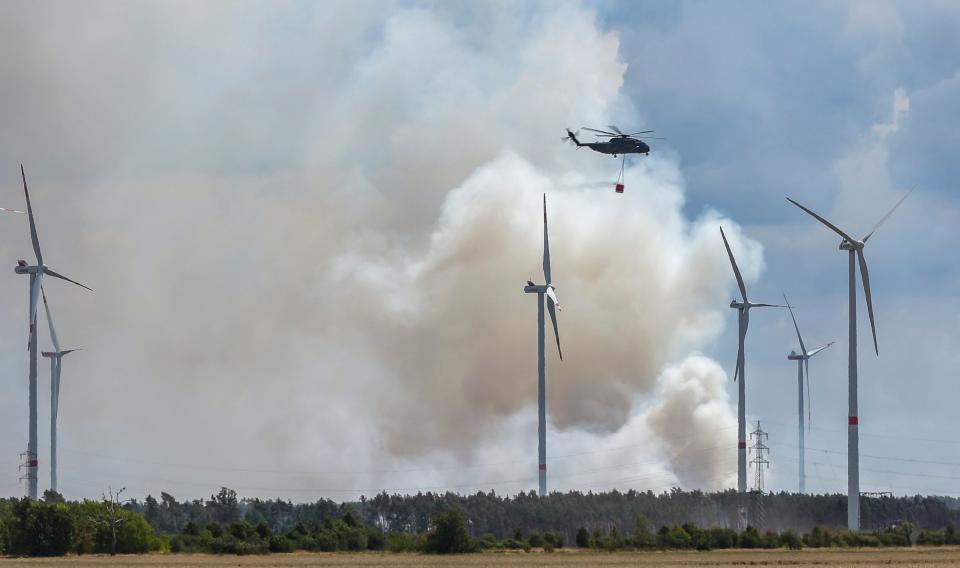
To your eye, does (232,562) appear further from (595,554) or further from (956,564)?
(956,564)

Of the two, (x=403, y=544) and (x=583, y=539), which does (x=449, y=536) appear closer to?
(x=403, y=544)

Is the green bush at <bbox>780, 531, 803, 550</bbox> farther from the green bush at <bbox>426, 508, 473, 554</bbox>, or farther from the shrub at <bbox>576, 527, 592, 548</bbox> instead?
the green bush at <bbox>426, 508, 473, 554</bbox>

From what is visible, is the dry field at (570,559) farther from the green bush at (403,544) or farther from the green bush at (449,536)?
the green bush at (449,536)

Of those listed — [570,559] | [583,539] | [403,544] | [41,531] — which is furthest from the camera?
[583,539]

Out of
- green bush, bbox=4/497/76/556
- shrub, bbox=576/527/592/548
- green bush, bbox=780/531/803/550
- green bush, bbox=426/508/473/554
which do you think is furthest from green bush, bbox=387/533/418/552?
green bush, bbox=780/531/803/550

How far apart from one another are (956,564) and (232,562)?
72.3 metres

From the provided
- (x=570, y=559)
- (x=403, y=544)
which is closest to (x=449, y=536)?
(x=403, y=544)

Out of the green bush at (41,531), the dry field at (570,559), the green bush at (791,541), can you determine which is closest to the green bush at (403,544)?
the dry field at (570,559)

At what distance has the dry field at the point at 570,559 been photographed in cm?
14288

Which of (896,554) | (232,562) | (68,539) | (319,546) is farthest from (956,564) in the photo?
(68,539)

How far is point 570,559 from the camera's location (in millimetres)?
156375

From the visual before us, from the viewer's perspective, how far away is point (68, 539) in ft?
562

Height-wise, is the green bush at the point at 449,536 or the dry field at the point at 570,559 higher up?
the green bush at the point at 449,536

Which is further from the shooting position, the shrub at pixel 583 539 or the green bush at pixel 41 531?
the shrub at pixel 583 539
